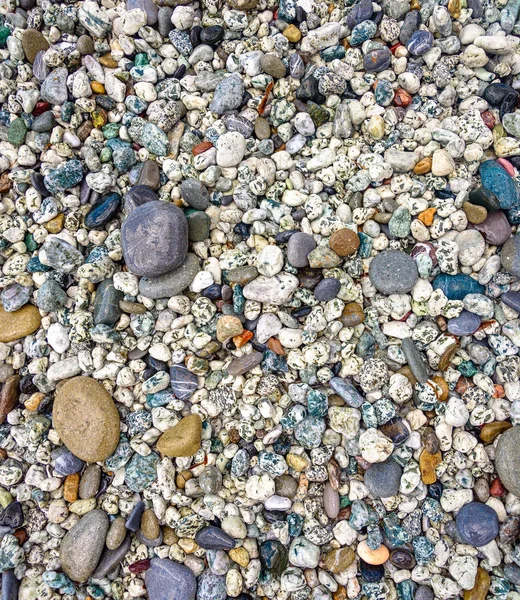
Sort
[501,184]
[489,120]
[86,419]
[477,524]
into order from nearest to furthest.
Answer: [477,524]
[86,419]
[501,184]
[489,120]

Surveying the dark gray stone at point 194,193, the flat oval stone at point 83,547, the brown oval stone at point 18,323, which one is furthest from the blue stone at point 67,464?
the dark gray stone at point 194,193

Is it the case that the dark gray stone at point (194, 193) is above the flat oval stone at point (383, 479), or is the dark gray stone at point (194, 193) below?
above

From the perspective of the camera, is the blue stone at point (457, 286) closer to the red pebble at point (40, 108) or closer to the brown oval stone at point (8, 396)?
the brown oval stone at point (8, 396)

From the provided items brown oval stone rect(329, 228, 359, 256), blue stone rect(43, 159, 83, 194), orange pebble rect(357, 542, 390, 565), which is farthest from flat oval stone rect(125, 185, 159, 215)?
orange pebble rect(357, 542, 390, 565)

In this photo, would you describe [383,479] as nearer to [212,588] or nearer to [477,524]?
[477,524]

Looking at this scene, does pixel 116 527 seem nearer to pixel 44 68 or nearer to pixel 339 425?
pixel 339 425

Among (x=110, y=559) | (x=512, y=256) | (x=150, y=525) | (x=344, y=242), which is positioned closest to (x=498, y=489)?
(x=512, y=256)

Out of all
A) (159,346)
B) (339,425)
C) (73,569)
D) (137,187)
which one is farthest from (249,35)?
(73,569)
